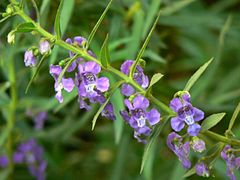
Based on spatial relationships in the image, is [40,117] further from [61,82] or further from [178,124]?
[178,124]

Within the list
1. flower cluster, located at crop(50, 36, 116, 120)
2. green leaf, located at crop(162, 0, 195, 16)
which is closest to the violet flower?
flower cluster, located at crop(50, 36, 116, 120)

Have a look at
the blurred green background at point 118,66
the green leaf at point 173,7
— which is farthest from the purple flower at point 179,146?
the green leaf at point 173,7

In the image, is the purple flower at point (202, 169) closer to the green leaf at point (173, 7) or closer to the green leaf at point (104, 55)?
the green leaf at point (104, 55)

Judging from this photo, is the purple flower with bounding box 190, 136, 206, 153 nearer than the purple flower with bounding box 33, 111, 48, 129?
Yes

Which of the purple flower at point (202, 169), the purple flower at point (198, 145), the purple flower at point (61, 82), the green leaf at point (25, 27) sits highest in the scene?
the green leaf at point (25, 27)

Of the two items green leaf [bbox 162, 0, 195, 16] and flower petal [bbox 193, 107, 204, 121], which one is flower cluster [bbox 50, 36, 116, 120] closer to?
flower petal [bbox 193, 107, 204, 121]

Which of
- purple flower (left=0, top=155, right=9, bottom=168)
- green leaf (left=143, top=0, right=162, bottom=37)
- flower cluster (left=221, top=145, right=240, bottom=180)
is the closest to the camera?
flower cluster (left=221, top=145, right=240, bottom=180)

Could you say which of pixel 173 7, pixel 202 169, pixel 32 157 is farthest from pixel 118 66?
pixel 202 169
